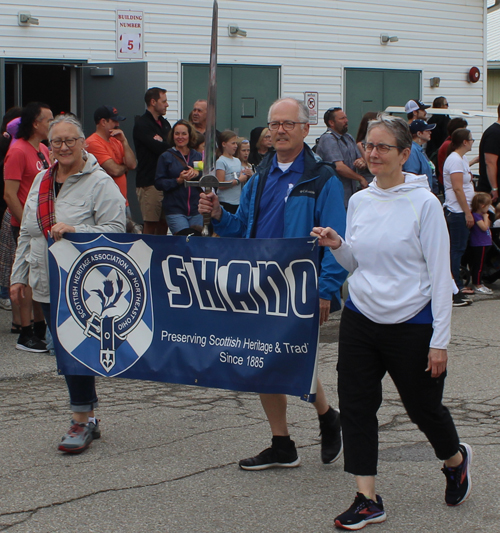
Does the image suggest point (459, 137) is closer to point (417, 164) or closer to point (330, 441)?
point (417, 164)

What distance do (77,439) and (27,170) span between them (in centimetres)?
365

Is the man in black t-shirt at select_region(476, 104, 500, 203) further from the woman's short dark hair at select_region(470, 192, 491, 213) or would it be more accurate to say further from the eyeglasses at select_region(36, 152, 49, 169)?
the eyeglasses at select_region(36, 152, 49, 169)

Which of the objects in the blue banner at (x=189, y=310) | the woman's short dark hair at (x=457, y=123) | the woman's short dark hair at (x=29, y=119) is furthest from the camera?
the woman's short dark hair at (x=457, y=123)

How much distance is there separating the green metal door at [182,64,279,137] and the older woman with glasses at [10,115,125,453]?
11610mm

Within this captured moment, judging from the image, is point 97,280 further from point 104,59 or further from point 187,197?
point 104,59

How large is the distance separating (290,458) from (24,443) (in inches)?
64.0

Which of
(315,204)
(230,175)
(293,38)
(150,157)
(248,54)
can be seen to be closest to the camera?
(315,204)

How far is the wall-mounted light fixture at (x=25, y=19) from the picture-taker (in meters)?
14.4

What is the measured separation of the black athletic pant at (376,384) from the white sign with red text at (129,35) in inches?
420

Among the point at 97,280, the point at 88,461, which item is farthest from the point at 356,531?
the point at 97,280

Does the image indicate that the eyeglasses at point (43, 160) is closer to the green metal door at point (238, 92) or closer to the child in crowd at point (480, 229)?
the child in crowd at point (480, 229)

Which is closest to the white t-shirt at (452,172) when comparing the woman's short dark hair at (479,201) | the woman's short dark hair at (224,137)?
the woman's short dark hair at (479,201)

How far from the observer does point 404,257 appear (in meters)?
3.75

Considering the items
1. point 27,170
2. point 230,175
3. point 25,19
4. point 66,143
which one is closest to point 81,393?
point 66,143
